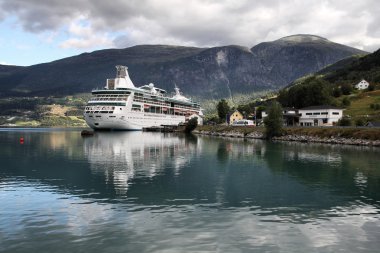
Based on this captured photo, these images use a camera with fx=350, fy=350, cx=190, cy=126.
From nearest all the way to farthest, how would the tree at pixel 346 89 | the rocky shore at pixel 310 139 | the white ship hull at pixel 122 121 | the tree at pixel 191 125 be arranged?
1. the rocky shore at pixel 310 139
2. the white ship hull at pixel 122 121
3. the tree at pixel 191 125
4. the tree at pixel 346 89

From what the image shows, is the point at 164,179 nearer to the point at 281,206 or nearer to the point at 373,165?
the point at 281,206

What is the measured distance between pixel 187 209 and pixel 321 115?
114988 millimetres

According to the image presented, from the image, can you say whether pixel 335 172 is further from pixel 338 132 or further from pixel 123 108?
pixel 123 108

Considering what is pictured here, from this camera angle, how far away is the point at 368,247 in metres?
17.8

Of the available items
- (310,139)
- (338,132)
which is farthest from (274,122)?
(338,132)

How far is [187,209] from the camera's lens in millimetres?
24703

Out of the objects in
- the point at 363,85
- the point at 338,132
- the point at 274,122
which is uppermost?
the point at 363,85

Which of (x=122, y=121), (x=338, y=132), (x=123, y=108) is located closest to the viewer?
(x=338, y=132)

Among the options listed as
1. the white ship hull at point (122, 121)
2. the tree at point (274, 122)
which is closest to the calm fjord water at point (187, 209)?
the tree at point (274, 122)

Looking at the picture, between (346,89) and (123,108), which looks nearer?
(123,108)

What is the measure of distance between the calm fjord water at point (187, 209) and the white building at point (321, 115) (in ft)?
288

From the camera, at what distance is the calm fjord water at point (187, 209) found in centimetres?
1823

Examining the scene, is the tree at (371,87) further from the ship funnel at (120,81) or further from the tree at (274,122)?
the ship funnel at (120,81)

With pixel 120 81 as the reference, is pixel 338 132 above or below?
below
